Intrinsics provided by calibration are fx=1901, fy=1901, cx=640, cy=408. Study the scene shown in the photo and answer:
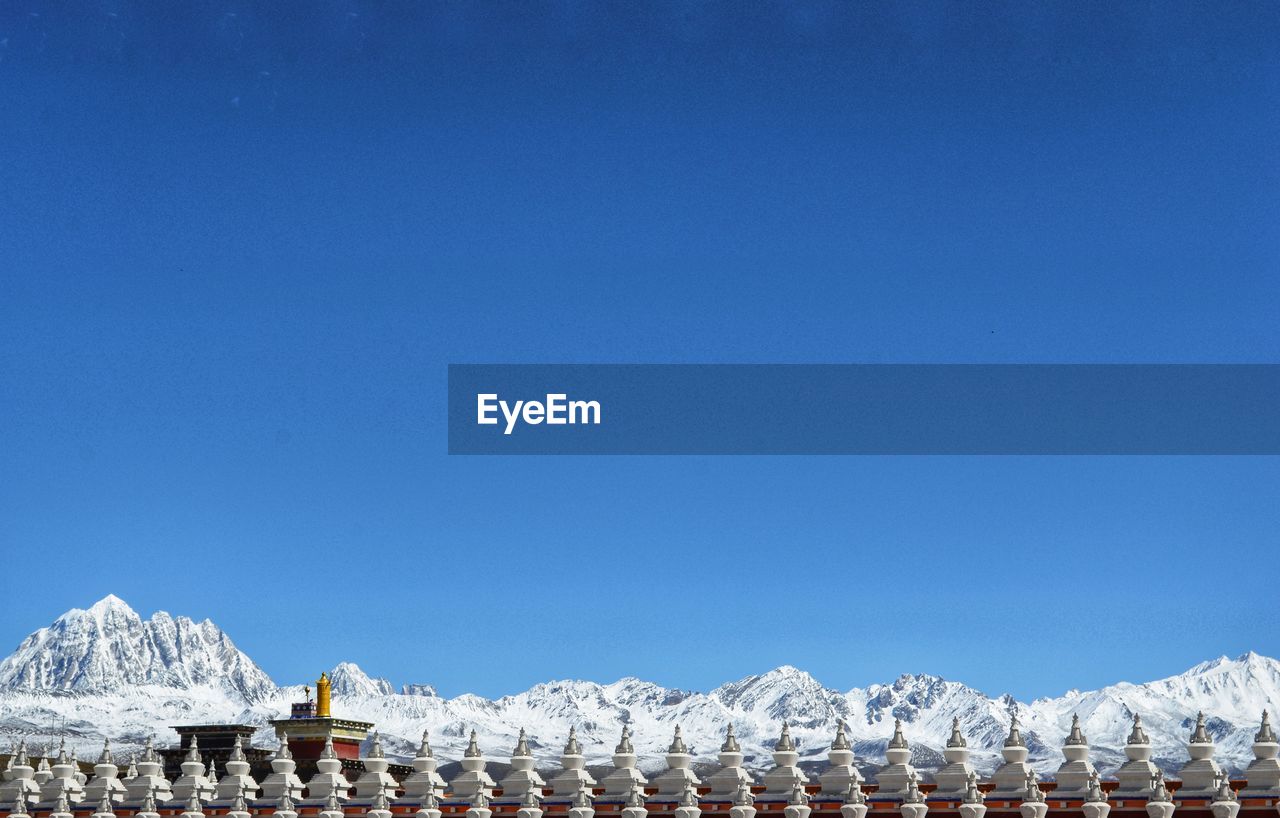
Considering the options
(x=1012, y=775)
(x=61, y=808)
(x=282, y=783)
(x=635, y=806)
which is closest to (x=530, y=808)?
(x=635, y=806)

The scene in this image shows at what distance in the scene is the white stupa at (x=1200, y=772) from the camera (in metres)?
67.2

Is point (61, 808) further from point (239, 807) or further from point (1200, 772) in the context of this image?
point (1200, 772)

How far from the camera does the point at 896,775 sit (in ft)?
228

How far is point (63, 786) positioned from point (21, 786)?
208 centimetres

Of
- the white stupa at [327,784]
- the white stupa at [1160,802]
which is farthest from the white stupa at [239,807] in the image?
the white stupa at [1160,802]

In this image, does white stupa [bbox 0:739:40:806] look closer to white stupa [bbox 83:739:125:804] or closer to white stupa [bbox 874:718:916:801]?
white stupa [bbox 83:739:125:804]

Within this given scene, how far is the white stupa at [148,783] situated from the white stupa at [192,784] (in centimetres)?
107

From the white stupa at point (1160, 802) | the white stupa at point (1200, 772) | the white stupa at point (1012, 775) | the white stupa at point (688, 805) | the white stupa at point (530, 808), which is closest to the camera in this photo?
the white stupa at point (1160, 802)

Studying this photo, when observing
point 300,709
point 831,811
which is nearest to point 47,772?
point 300,709

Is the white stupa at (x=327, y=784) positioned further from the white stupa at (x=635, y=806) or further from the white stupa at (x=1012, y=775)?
the white stupa at (x=1012, y=775)

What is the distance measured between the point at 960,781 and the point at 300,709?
141 feet

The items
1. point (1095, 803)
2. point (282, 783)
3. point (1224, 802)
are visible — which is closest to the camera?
point (1224, 802)

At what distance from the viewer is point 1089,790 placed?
67.9 m

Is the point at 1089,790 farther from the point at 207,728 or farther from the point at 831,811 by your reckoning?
the point at 207,728
